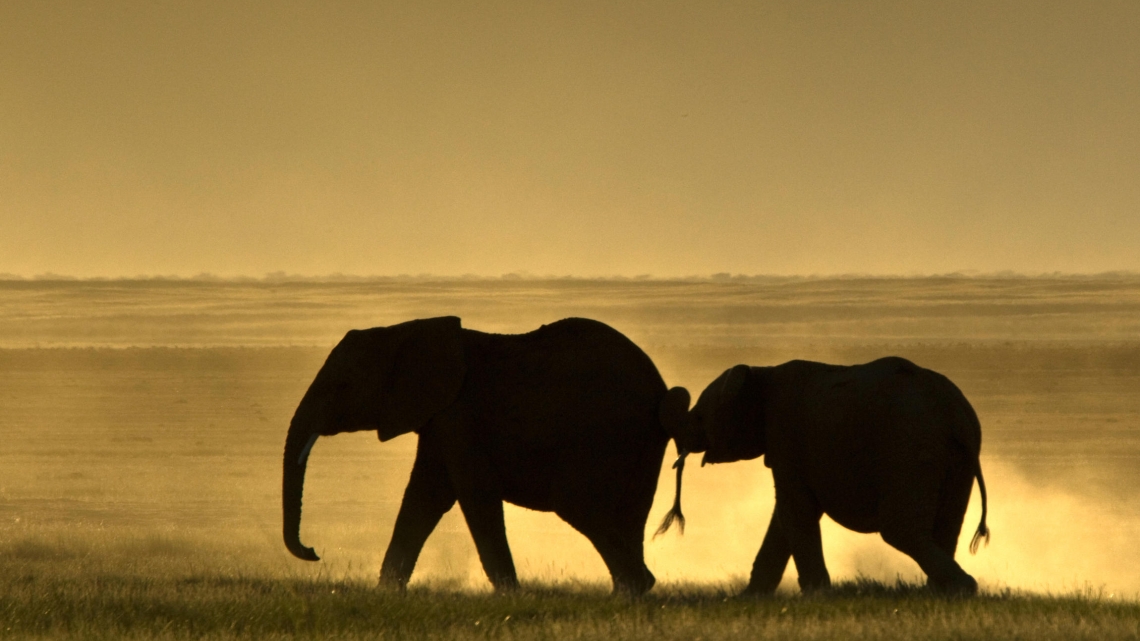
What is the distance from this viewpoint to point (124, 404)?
90812 mm

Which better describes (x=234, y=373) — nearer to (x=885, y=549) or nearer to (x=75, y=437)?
(x=75, y=437)

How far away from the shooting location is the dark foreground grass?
16547mm

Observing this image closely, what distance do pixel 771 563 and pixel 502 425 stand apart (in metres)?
3.36

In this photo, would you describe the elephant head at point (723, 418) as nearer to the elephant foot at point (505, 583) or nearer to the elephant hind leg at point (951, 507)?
the elephant foot at point (505, 583)

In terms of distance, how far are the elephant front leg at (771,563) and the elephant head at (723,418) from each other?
0.93m

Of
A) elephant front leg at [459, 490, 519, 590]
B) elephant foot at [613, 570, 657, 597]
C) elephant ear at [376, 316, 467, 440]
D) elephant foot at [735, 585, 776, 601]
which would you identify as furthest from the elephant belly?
elephant ear at [376, 316, 467, 440]

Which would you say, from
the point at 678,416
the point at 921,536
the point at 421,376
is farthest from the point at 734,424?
the point at 421,376

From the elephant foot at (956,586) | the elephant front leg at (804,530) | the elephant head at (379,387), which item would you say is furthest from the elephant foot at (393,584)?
the elephant foot at (956,586)

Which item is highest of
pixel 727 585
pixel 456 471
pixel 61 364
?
pixel 456 471

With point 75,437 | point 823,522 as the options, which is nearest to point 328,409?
point 823,522

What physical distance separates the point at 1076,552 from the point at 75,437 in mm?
45321

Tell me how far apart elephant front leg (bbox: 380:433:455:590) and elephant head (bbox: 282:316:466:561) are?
1.42 ft

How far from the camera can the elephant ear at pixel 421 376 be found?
21656 millimetres

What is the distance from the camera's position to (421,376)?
21797mm
